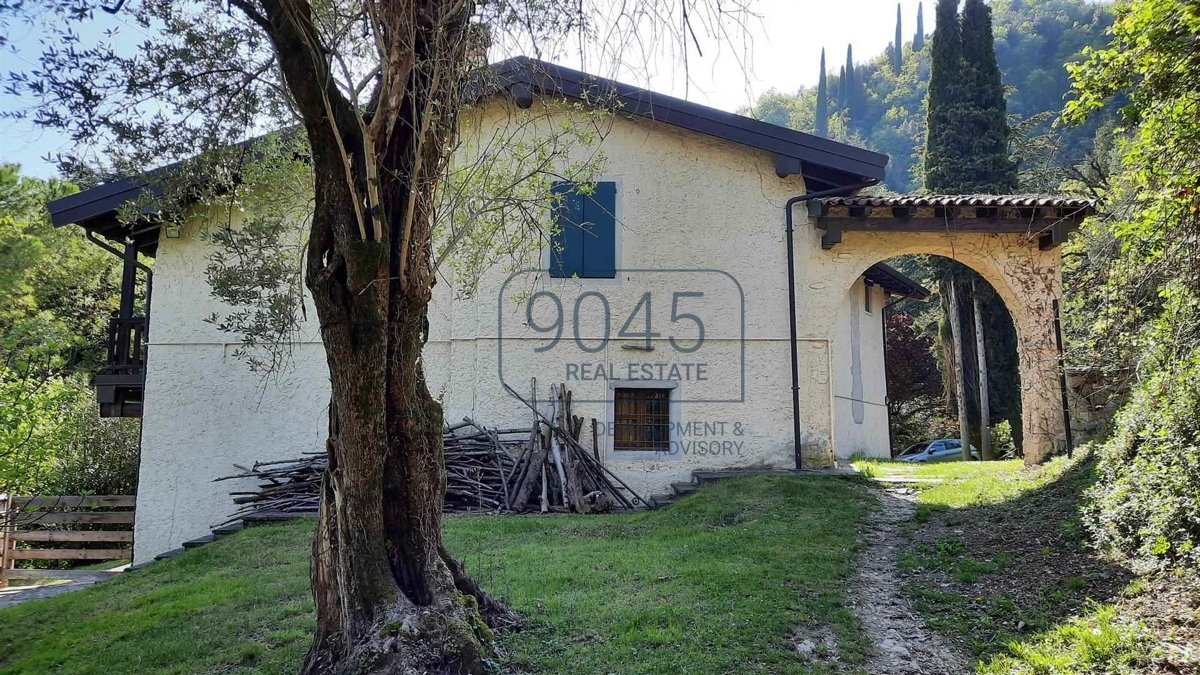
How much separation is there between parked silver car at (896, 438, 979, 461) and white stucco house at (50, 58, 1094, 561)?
1222 centimetres

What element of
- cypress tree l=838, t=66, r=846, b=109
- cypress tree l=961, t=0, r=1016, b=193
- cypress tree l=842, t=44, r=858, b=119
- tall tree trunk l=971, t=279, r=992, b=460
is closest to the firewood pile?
tall tree trunk l=971, t=279, r=992, b=460

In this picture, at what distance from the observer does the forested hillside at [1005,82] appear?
1661 inches

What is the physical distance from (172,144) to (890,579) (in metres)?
7.16

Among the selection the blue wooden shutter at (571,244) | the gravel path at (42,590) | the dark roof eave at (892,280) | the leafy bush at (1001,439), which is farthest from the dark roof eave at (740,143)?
the leafy bush at (1001,439)

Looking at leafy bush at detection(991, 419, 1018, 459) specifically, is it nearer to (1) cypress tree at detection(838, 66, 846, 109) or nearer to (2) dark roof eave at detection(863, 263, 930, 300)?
(2) dark roof eave at detection(863, 263, 930, 300)

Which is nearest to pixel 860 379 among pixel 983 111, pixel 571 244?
pixel 571 244

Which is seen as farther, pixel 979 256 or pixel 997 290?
pixel 997 290

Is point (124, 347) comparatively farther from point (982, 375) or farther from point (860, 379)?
point (982, 375)

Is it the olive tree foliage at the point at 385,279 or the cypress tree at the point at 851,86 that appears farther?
the cypress tree at the point at 851,86

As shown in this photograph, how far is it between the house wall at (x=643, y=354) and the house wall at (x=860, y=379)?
2.30m

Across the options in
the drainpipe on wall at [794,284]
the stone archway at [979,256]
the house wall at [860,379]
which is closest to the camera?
the stone archway at [979,256]

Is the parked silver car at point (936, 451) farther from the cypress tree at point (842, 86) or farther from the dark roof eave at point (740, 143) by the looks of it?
the cypress tree at point (842, 86)

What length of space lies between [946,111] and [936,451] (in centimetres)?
981

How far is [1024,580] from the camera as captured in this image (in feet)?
20.2
